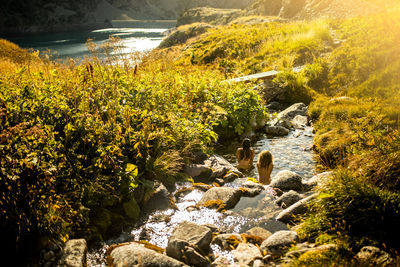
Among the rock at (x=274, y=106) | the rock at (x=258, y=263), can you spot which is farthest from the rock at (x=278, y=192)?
the rock at (x=274, y=106)

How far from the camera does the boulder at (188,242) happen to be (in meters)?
3.58

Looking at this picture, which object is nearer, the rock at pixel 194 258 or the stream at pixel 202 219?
the rock at pixel 194 258

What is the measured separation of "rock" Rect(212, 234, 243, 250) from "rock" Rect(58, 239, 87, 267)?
5.88 feet

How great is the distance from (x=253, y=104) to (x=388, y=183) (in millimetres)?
5115

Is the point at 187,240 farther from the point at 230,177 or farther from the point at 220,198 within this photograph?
the point at 230,177

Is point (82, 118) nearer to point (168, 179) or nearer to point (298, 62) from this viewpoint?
point (168, 179)

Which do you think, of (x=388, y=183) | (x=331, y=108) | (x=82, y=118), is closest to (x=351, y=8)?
(x=331, y=108)

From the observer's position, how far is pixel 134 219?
4590mm

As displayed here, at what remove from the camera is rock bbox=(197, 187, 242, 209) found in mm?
4996

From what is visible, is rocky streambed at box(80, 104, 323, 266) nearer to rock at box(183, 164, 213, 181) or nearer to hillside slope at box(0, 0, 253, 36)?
rock at box(183, 164, 213, 181)

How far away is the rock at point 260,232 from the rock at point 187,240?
0.75m

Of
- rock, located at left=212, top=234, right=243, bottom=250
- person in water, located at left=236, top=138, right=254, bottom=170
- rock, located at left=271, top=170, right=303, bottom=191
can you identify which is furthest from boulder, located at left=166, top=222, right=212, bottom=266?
person in water, located at left=236, top=138, right=254, bottom=170

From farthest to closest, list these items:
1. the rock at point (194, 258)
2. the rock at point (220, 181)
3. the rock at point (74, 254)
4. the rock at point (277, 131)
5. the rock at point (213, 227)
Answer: the rock at point (277, 131) < the rock at point (220, 181) < the rock at point (213, 227) < the rock at point (194, 258) < the rock at point (74, 254)

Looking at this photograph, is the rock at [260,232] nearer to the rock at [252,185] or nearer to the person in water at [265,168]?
the rock at [252,185]
